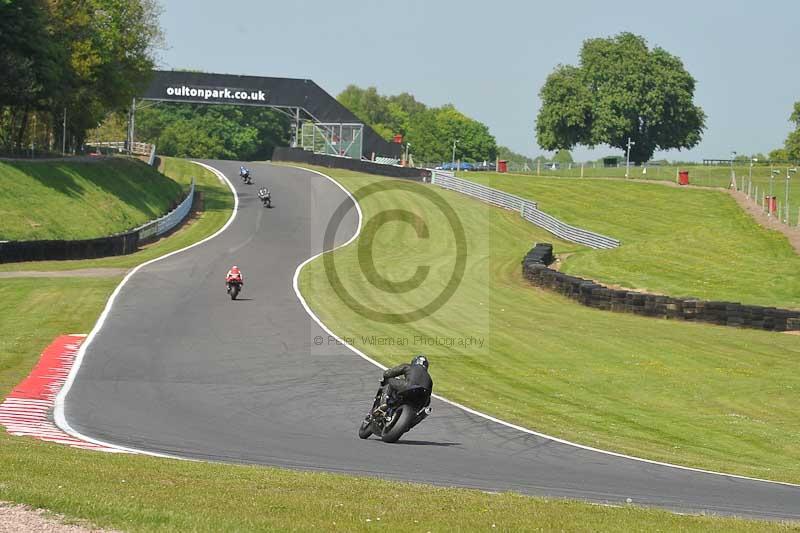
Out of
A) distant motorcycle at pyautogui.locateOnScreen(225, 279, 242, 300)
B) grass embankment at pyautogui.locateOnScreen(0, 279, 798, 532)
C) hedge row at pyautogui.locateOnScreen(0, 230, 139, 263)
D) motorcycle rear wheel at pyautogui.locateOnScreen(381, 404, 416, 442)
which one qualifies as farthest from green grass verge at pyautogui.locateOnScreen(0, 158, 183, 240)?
grass embankment at pyautogui.locateOnScreen(0, 279, 798, 532)

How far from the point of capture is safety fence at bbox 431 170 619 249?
56.8m

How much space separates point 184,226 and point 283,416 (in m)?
41.3

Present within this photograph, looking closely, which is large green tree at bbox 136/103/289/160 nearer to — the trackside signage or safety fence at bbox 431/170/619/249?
the trackside signage

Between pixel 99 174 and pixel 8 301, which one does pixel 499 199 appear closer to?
pixel 99 174

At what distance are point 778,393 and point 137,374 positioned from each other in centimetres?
1440

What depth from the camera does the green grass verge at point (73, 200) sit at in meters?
48.9

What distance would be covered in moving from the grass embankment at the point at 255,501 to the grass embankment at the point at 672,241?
→ 1059 inches

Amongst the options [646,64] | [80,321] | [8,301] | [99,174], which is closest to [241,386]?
[80,321]

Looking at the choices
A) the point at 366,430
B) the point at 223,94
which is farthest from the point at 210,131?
the point at 366,430

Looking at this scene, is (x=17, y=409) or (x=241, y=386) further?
(x=241, y=386)

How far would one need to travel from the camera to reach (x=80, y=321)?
3044cm

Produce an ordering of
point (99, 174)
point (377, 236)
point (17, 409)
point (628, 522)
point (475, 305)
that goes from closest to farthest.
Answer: point (628, 522), point (17, 409), point (475, 305), point (377, 236), point (99, 174)

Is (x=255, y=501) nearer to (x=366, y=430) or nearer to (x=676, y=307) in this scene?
(x=366, y=430)

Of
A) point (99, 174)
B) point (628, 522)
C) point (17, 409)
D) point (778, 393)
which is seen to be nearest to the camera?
point (628, 522)
